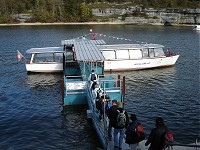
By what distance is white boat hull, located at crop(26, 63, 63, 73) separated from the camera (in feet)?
153

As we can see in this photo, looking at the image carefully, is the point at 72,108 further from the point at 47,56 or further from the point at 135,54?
the point at 135,54

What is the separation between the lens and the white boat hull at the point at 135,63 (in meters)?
48.1

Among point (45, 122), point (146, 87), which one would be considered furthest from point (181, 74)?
point (45, 122)

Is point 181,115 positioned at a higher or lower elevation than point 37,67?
lower

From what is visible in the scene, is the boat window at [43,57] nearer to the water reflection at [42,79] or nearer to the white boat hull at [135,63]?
the water reflection at [42,79]

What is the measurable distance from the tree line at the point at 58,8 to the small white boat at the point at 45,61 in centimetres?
12223

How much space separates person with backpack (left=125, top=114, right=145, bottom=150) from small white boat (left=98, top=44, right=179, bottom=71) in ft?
103

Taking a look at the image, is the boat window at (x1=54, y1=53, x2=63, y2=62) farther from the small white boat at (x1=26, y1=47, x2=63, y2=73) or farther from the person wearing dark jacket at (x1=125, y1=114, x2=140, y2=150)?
the person wearing dark jacket at (x1=125, y1=114, x2=140, y2=150)

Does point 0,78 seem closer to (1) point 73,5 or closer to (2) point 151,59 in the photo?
(2) point 151,59

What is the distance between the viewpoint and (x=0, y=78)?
1758 inches

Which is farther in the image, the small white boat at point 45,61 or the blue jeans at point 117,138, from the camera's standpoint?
the small white boat at point 45,61

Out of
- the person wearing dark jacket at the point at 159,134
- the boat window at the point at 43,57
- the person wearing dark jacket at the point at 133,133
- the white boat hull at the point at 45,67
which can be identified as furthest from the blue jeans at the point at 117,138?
the boat window at the point at 43,57

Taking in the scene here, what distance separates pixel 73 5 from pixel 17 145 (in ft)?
526

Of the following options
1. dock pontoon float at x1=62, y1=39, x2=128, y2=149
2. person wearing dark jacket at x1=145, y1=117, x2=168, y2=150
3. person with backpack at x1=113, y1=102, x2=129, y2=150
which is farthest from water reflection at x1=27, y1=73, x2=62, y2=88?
person wearing dark jacket at x1=145, y1=117, x2=168, y2=150
